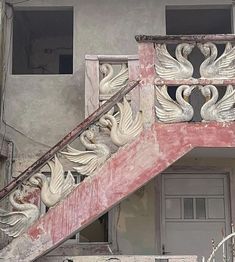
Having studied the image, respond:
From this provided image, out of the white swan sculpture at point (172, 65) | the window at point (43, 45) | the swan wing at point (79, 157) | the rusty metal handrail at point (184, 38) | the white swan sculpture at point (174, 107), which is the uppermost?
the window at point (43, 45)

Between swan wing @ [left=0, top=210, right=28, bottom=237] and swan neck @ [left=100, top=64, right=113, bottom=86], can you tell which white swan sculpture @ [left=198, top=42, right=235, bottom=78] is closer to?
swan neck @ [left=100, top=64, right=113, bottom=86]

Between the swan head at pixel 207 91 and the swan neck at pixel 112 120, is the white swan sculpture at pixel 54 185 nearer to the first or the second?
the swan neck at pixel 112 120

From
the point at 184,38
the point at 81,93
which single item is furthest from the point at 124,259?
the point at 81,93

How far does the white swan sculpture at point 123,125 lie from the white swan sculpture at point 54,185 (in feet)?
2.64

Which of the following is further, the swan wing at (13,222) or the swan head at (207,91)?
the swan head at (207,91)

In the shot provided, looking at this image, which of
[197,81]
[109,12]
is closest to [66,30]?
[109,12]

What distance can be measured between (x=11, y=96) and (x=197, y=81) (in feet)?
13.3

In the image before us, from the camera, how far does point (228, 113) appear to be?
25.0 feet

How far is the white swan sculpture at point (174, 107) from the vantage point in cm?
754

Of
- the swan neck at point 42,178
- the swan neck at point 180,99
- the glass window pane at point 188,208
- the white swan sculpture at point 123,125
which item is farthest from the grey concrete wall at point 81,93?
the swan neck at point 180,99

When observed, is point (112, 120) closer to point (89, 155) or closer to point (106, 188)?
point (89, 155)

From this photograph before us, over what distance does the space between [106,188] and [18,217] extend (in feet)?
4.00

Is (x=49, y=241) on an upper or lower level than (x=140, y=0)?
lower

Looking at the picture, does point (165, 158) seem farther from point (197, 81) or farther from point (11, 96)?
point (11, 96)
